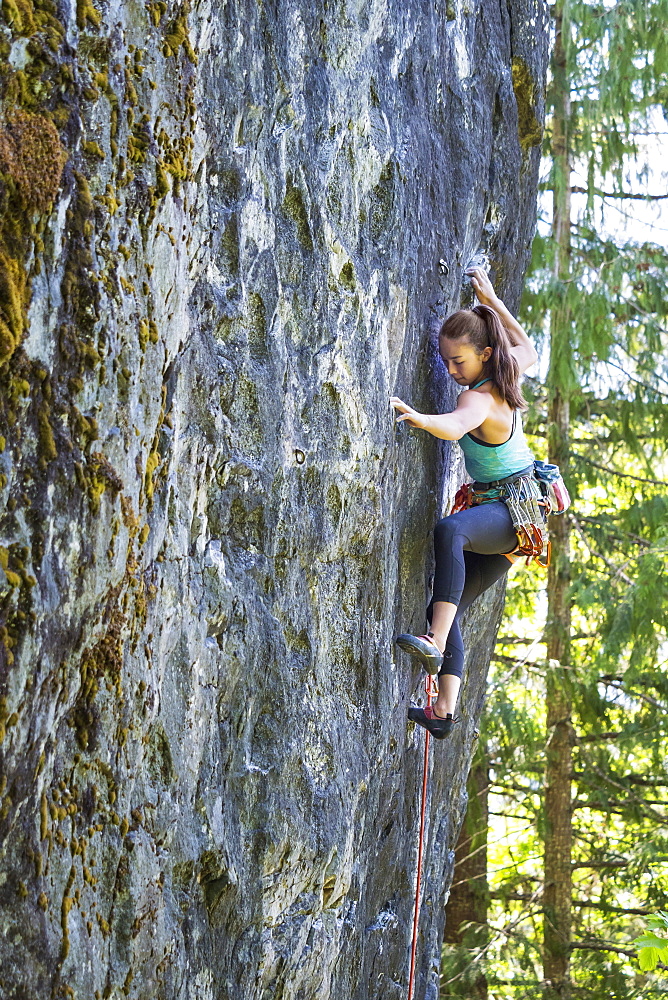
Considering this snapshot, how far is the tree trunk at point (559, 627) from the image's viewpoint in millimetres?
8695

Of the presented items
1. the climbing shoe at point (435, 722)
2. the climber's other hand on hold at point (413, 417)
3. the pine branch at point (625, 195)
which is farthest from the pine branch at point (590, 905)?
the pine branch at point (625, 195)

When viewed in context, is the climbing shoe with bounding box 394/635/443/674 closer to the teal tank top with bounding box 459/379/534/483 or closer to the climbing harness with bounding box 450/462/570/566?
the climbing harness with bounding box 450/462/570/566

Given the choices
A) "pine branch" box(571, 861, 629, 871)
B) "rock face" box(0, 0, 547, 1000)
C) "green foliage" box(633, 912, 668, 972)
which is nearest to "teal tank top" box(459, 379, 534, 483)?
"rock face" box(0, 0, 547, 1000)

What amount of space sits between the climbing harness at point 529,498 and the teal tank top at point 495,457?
0.11ft

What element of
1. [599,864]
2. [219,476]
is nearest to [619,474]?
[599,864]

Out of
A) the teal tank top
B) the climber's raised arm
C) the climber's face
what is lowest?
the teal tank top

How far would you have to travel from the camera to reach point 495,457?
4.52m

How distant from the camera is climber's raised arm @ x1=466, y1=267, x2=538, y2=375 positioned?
4938 millimetres

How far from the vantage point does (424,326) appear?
4645 mm

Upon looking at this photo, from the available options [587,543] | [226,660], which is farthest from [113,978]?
[587,543]

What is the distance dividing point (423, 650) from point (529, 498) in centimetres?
93

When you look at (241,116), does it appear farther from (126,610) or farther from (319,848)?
(319,848)

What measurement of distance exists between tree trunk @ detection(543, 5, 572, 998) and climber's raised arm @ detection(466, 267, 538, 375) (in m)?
4.12

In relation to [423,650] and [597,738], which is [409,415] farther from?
[597,738]
